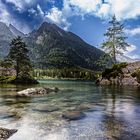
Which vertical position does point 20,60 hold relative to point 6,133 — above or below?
above

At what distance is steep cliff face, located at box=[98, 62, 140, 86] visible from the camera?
2796 inches

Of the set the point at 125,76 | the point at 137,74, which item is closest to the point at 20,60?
the point at 125,76

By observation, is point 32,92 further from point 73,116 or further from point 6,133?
point 6,133

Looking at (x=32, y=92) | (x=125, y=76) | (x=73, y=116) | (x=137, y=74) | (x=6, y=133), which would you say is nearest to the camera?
(x=6, y=133)

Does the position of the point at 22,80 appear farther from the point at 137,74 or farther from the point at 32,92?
the point at 32,92

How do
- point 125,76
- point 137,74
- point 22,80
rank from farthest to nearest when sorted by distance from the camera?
point 22,80, point 125,76, point 137,74

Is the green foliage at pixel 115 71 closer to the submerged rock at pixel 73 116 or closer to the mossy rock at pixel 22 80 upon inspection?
the mossy rock at pixel 22 80

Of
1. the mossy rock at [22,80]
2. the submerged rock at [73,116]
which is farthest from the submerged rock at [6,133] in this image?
the mossy rock at [22,80]

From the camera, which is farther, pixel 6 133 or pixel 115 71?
pixel 115 71

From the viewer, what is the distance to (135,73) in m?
70.5

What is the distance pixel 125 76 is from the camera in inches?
2958

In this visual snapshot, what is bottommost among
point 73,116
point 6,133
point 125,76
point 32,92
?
point 6,133

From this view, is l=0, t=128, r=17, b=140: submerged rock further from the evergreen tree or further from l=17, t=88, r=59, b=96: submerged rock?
the evergreen tree

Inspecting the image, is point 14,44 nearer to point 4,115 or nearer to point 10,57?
point 10,57
